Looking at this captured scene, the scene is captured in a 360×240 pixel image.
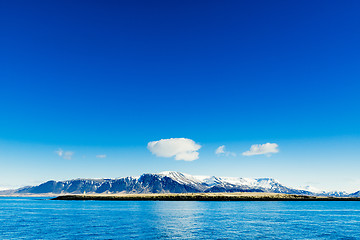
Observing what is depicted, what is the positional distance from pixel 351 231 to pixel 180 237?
4140 cm

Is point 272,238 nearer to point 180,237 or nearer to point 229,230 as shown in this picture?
point 229,230

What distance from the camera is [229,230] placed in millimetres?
64188

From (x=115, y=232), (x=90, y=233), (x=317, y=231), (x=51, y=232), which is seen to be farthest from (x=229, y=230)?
(x=51, y=232)

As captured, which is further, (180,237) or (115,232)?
(115,232)

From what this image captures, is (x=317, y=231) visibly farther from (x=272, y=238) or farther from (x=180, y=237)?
(x=180, y=237)

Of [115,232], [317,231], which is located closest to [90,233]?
[115,232]

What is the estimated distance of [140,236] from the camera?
56.9 m

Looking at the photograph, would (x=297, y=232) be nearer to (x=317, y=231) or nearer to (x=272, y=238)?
(x=317, y=231)

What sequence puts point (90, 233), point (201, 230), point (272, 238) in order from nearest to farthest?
1. point (272, 238)
2. point (90, 233)
3. point (201, 230)

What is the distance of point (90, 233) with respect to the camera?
60.4 m

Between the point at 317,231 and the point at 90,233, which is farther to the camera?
the point at 317,231

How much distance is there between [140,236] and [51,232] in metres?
20.8

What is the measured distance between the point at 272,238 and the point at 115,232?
32.6 m

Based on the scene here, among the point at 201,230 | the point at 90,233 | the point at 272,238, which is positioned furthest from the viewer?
the point at 201,230
